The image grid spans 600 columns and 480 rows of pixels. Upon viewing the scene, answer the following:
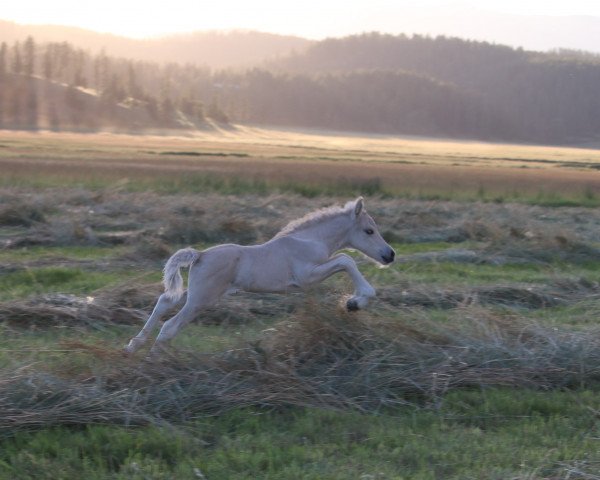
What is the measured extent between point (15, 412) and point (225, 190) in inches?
894

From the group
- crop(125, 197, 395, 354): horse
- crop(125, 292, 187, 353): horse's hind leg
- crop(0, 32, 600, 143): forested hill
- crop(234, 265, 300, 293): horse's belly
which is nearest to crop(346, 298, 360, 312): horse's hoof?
crop(125, 197, 395, 354): horse

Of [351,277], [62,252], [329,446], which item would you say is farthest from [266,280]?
[62,252]

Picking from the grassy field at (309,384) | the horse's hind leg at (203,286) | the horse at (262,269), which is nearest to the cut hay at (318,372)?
the grassy field at (309,384)

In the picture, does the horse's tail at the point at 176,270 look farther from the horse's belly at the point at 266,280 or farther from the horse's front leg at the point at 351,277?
the horse's front leg at the point at 351,277

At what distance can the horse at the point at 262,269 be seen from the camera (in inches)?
336

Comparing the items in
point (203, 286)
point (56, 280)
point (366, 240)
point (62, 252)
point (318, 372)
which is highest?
point (366, 240)

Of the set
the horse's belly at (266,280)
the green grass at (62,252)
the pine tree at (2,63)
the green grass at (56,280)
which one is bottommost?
the green grass at (62,252)

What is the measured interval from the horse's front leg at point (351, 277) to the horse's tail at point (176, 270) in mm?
1294

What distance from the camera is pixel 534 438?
21.8ft

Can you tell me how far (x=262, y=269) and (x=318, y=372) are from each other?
4.94ft

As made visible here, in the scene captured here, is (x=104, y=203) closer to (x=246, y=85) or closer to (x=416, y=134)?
(x=416, y=134)

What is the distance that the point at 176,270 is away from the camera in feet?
27.9

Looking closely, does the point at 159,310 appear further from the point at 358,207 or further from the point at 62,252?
the point at 62,252

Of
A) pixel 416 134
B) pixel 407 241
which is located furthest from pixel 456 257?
pixel 416 134
